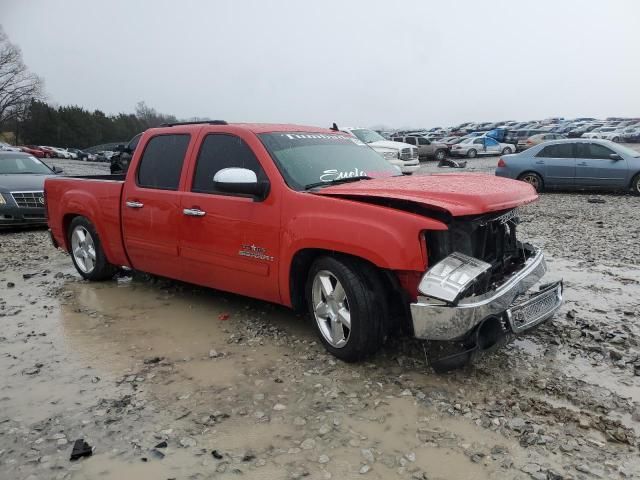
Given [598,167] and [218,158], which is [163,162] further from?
[598,167]

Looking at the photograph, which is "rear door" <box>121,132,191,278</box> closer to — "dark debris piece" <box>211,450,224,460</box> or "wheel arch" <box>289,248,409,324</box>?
"wheel arch" <box>289,248,409,324</box>

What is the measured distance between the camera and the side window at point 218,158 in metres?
4.54

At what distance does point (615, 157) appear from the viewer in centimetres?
1373

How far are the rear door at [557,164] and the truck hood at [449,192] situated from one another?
10.9m

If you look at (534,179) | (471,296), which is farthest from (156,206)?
(534,179)

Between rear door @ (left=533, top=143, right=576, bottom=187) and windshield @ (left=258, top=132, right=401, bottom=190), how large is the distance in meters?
10.6

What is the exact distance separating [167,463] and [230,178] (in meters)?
2.07

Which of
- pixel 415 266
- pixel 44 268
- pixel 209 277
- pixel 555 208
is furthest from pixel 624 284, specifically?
pixel 44 268

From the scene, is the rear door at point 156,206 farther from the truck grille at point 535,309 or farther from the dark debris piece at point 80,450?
the truck grille at point 535,309

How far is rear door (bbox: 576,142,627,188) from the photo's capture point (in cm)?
1360

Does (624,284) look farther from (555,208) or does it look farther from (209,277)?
(555,208)

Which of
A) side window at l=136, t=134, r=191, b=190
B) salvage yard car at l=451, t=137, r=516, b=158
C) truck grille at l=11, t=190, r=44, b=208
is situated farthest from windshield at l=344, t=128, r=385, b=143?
side window at l=136, t=134, r=191, b=190

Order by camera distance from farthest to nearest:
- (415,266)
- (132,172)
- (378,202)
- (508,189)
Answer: (132,172) < (508,189) < (378,202) < (415,266)

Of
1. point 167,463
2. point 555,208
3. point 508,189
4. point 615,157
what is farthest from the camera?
point 615,157
